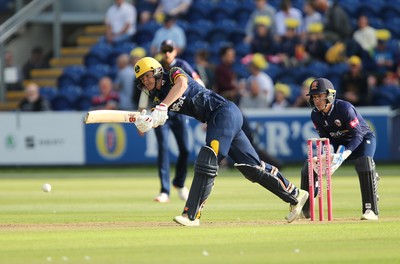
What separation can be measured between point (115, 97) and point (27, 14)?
14.5 feet

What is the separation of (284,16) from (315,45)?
1195mm

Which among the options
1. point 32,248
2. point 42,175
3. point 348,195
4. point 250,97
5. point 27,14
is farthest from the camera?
point 27,14

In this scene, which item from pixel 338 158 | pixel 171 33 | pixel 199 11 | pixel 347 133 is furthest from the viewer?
pixel 199 11

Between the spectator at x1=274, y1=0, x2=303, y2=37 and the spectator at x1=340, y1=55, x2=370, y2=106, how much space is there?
2.72 m

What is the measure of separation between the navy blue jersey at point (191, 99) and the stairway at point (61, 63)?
1595 cm

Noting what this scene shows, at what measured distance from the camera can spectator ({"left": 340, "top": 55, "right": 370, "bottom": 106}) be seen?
2436 centimetres

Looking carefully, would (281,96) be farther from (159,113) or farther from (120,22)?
(159,113)

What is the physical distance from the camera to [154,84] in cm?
1195

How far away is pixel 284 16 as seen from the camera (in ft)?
88.0

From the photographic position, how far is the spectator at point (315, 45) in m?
26.2

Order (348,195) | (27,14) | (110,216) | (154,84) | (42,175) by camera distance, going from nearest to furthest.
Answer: (154,84) → (110,216) → (348,195) → (42,175) → (27,14)

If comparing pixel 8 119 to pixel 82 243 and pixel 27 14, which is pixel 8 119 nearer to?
pixel 27 14

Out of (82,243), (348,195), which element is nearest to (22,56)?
(348,195)

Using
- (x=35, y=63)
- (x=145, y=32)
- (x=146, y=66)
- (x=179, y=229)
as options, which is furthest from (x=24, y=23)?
(x=179, y=229)
